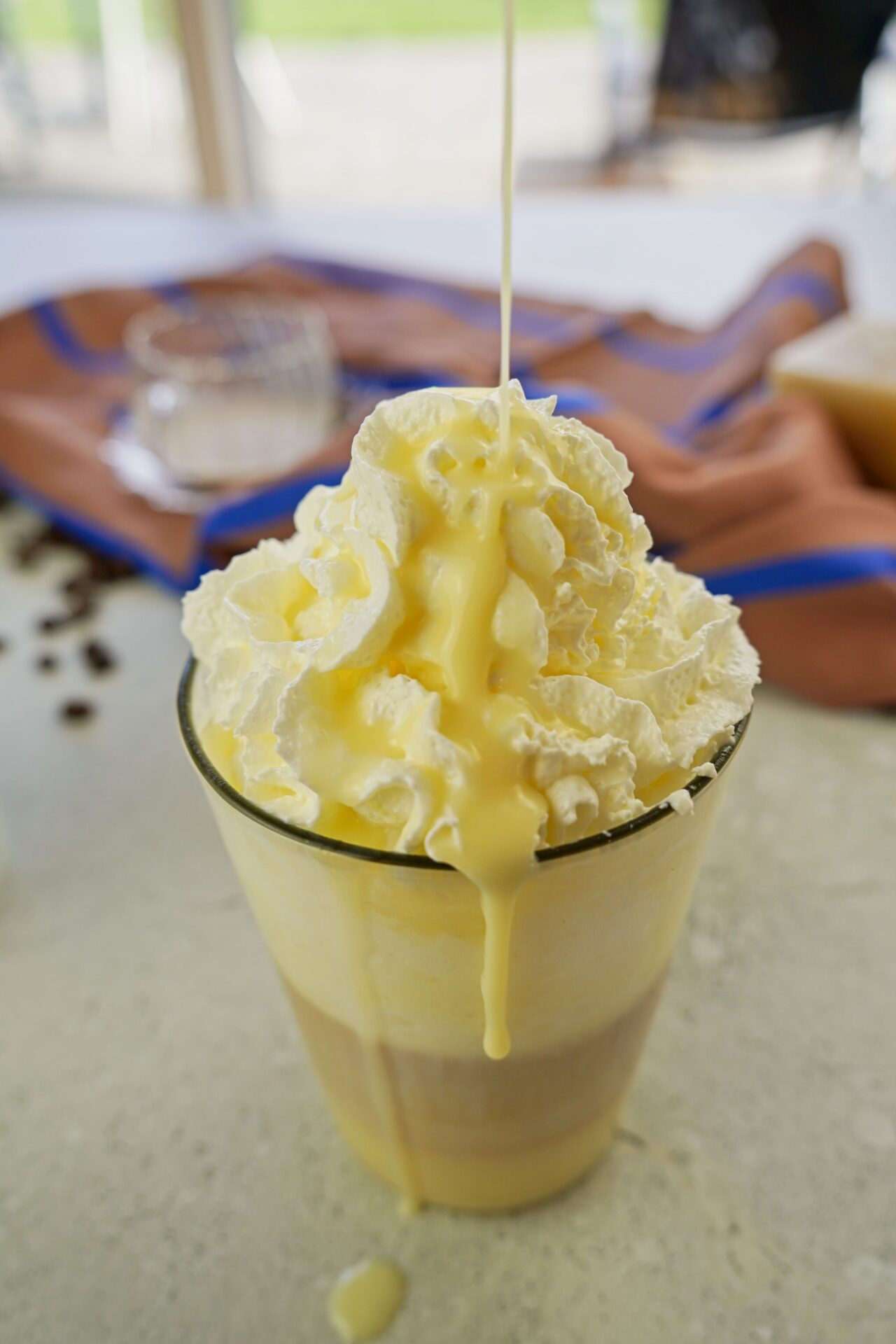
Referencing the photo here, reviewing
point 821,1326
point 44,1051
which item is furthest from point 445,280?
point 821,1326

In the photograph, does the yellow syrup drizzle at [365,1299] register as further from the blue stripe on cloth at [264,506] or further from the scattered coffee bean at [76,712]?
the blue stripe on cloth at [264,506]

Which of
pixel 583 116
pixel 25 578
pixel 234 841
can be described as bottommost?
pixel 583 116

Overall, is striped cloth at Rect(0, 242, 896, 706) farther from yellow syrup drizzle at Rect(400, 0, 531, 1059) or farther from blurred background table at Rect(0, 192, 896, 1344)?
yellow syrup drizzle at Rect(400, 0, 531, 1059)

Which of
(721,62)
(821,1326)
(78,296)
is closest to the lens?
(821,1326)

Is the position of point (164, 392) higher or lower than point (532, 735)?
lower

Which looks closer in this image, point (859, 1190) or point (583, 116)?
point (859, 1190)

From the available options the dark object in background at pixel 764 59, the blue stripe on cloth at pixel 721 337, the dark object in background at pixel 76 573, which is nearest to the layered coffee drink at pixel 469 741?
the dark object in background at pixel 76 573

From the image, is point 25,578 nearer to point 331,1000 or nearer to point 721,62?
point 331,1000
